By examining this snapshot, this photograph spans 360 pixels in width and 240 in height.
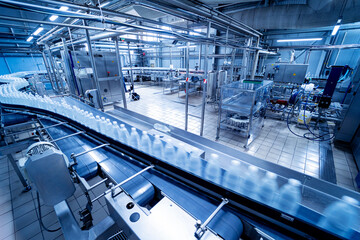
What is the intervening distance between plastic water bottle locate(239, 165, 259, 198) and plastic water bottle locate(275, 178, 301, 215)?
0.14 metres

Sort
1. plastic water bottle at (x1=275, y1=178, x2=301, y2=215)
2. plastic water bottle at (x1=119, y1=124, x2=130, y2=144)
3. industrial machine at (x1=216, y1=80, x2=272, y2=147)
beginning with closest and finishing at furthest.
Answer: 1. plastic water bottle at (x1=275, y1=178, x2=301, y2=215)
2. plastic water bottle at (x1=119, y1=124, x2=130, y2=144)
3. industrial machine at (x1=216, y1=80, x2=272, y2=147)

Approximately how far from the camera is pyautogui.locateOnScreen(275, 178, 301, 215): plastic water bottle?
831 mm

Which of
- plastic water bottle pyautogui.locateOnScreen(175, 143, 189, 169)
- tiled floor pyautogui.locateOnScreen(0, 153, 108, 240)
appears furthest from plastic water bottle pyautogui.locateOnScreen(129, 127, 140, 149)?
tiled floor pyautogui.locateOnScreen(0, 153, 108, 240)

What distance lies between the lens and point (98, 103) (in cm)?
327

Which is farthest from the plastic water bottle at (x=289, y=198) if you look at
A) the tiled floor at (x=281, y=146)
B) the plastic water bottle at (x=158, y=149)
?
the tiled floor at (x=281, y=146)

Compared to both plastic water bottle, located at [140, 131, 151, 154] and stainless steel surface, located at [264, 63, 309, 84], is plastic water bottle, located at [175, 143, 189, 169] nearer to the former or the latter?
plastic water bottle, located at [140, 131, 151, 154]

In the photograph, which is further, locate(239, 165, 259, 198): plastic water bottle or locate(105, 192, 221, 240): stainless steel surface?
locate(239, 165, 259, 198): plastic water bottle

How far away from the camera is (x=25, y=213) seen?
7.55 feet

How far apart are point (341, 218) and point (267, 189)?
359mm

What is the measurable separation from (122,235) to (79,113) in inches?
78.8

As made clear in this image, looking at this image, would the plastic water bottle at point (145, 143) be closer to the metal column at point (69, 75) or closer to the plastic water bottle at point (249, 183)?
the plastic water bottle at point (249, 183)

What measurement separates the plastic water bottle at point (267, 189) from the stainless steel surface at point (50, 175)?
1.33 metres

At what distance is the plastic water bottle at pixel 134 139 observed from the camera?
1467 millimetres

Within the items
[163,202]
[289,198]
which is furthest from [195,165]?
[289,198]
